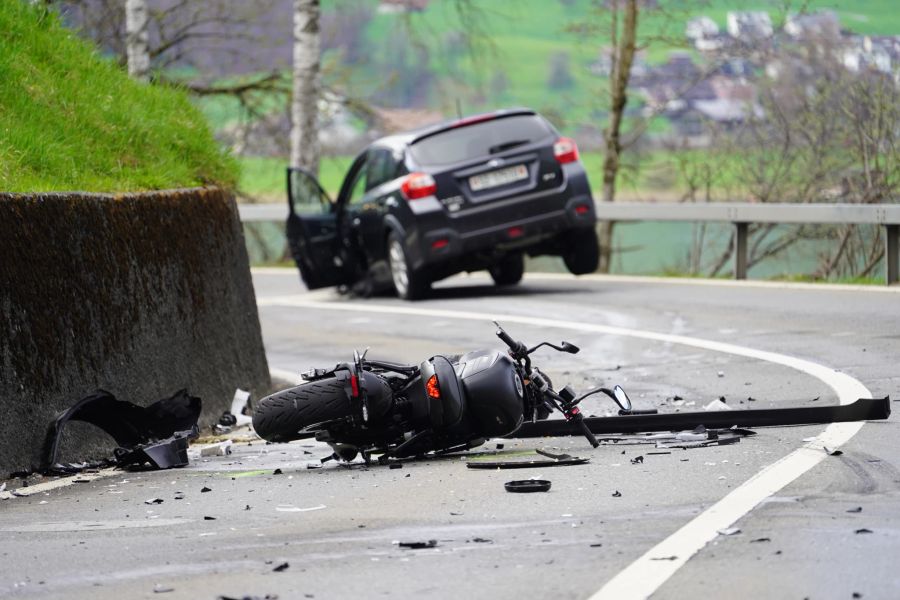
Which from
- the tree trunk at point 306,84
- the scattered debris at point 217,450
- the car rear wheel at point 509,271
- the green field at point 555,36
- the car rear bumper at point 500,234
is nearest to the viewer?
the scattered debris at point 217,450

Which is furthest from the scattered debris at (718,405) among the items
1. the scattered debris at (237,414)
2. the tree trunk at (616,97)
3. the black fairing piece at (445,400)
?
the tree trunk at (616,97)

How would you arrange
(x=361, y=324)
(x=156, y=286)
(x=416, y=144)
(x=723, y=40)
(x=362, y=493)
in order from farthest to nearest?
(x=723, y=40) < (x=416, y=144) < (x=361, y=324) < (x=156, y=286) < (x=362, y=493)

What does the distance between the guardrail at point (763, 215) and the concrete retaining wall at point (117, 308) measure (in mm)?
8500

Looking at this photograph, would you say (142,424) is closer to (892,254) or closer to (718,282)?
(892,254)

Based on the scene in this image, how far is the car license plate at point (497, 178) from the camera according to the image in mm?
17453

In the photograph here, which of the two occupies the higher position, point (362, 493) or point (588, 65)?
point (588, 65)

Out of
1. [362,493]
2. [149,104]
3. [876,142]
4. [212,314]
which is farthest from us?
[876,142]

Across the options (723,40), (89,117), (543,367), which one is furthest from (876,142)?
(89,117)

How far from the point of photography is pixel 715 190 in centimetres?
2766

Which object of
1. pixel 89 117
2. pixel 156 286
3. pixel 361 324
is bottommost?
pixel 361 324

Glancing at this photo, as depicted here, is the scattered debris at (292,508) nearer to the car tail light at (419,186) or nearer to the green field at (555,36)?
the car tail light at (419,186)

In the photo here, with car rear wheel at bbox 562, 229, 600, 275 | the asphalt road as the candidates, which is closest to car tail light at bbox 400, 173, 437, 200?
car rear wheel at bbox 562, 229, 600, 275

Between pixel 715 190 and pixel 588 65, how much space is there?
15.4ft

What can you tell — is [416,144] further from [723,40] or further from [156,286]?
[723,40]
